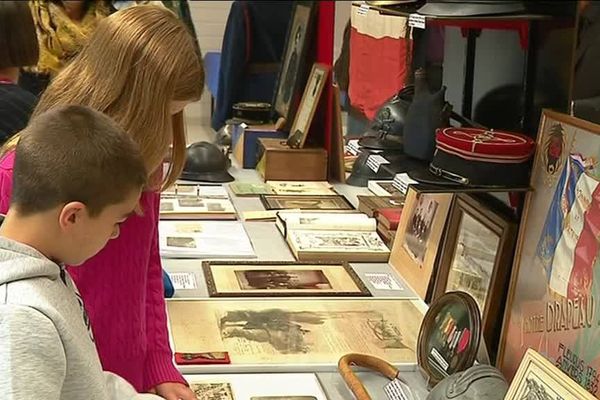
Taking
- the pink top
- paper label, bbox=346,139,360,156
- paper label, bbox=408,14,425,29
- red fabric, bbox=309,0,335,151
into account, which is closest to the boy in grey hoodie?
the pink top

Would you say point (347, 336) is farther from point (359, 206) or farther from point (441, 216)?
point (359, 206)

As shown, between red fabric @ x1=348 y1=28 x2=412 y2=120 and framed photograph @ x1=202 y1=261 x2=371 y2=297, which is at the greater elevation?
red fabric @ x1=348 y1=28 x2=412 y2=120

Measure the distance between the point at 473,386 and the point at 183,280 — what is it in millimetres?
941

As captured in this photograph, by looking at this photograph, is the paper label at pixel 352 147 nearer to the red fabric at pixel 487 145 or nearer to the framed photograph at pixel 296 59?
the framed photograph at pixel 296 59

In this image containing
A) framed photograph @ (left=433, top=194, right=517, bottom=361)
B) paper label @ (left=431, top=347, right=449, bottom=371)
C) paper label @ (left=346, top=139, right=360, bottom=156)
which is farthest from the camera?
paper label @ (left=346, top=139, right=360, bottom=156)

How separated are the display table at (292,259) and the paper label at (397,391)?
0.02m

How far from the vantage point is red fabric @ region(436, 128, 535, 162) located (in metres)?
1.62

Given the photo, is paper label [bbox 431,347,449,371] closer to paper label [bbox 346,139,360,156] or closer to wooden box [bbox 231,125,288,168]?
paper label [bbox 346,139,360,156]

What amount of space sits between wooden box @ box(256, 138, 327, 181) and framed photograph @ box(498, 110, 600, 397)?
1.67 m

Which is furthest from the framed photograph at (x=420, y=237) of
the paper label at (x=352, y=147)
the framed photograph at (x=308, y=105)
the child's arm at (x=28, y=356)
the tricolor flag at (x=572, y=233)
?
the child's arm at (x=28, y=356)

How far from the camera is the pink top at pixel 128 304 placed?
158cm

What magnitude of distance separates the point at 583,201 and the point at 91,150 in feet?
2.53

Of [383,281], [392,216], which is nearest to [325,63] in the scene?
[392,216]

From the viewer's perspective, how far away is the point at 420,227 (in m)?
2.29
